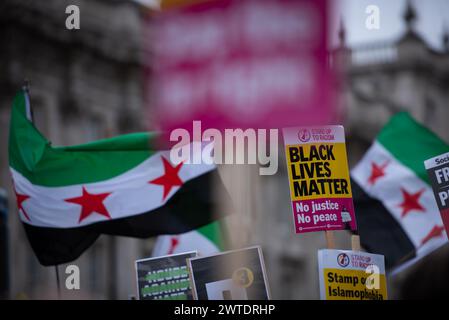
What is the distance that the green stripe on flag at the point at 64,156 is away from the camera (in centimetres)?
1073

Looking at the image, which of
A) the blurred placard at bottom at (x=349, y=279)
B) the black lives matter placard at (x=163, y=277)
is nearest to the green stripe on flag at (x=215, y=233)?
the black lives matter placard at (x=163, y=277)

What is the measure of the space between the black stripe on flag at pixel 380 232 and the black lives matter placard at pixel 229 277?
467cm

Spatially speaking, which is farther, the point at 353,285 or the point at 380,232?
the point at 380,232

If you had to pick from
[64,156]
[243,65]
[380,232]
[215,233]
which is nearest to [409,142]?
[380,232]

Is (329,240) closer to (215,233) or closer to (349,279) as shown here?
(349,279)

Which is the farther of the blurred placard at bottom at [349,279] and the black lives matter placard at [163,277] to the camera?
the black lives matter placard at [163,277]

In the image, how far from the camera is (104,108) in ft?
95.1

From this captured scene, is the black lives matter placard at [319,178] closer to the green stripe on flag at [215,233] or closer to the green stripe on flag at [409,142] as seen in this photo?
the green stripe on flag at [215,233]

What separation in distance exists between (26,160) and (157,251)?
97.3 inches

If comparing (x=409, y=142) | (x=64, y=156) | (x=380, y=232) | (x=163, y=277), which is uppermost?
(x=409, y=142)

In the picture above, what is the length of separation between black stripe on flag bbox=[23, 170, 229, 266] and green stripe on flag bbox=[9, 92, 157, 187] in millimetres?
486

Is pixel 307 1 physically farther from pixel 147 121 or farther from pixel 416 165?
pixel 147 121

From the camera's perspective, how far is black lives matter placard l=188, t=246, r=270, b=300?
8.29 m

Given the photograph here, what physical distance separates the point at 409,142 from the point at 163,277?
558 cm
